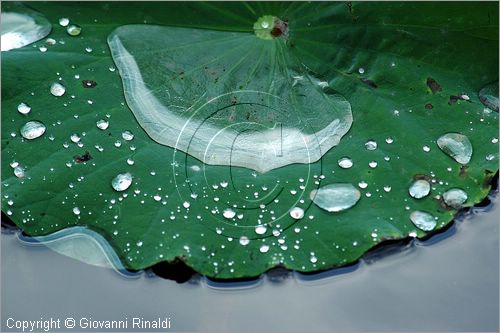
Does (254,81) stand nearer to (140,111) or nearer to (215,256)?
(140,111)

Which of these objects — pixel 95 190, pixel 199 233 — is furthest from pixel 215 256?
pixel 95 190

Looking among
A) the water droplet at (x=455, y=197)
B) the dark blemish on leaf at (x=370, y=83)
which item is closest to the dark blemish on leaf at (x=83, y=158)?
the dark blemish on leaf at (x=370, y=83)

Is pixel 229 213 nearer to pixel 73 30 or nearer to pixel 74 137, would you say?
pixel 74 137

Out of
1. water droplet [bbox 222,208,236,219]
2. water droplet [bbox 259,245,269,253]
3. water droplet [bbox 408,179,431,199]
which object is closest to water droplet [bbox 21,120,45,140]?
water droplet [bbox 222,208,236,219]

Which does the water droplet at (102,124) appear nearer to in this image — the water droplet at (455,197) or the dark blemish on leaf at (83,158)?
the dark blemish on leaf at (83,158)

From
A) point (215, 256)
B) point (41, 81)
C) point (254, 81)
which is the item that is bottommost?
point (215, 256)

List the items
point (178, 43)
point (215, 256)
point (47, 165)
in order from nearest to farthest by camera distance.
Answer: point (215, 256)
point (47, 165)
point (178, 43)

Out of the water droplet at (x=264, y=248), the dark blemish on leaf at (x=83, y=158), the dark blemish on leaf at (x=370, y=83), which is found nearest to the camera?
the water droplet at (x=264, y=248)
